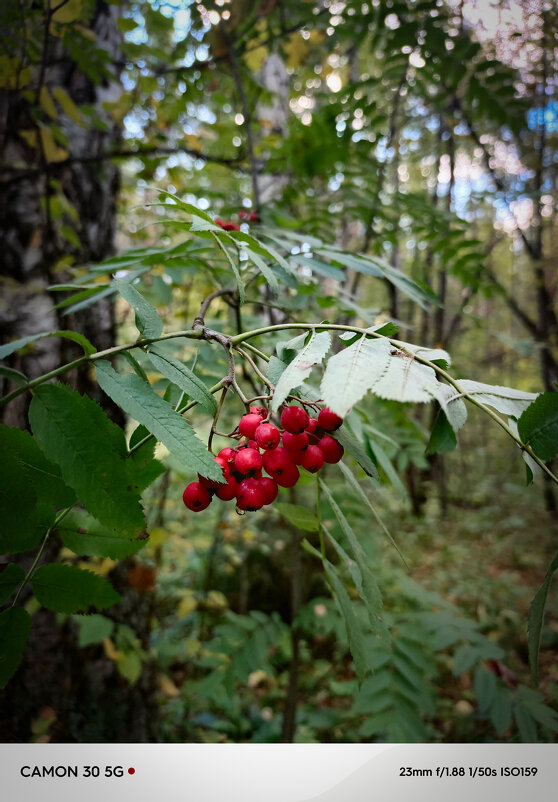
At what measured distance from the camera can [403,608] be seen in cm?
285

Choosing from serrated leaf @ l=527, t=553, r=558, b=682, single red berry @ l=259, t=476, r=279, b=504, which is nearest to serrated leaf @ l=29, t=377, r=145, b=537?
single red berry @ l=259, t=476, r=279, b=504

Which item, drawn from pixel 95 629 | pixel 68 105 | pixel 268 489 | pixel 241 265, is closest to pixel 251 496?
pixel 268 489

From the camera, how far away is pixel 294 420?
489mm

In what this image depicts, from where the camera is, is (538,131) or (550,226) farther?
(550,226)

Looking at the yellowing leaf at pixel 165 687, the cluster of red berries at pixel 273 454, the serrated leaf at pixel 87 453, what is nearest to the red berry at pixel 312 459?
the cluster of red berries at pixel 273 454

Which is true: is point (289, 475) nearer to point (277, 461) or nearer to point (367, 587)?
point (277, 461)

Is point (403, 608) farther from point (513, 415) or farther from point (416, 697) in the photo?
point (513, 415)

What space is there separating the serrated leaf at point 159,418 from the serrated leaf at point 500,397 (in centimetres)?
30

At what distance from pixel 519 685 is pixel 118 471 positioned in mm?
1493

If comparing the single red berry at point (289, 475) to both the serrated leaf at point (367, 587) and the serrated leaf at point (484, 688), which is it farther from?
the serrated leaf at point (484, 688)

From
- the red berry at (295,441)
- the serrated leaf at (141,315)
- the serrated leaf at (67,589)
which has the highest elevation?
the serrated leaf at (141,315)

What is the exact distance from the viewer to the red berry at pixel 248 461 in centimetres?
52

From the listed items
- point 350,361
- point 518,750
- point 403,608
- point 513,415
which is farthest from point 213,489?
point 403,608

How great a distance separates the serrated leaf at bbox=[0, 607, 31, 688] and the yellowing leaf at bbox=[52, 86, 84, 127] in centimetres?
141
